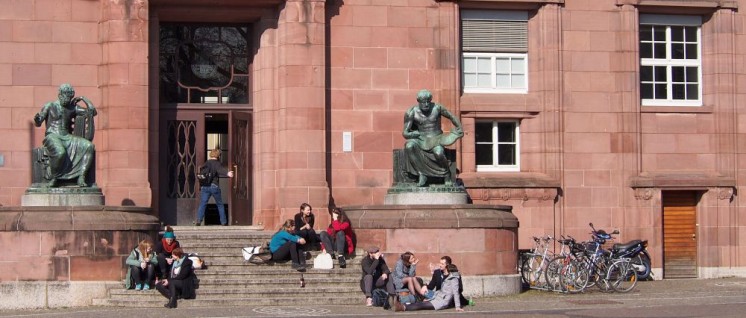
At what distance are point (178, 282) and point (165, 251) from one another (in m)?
1.14

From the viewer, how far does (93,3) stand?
89.2ft

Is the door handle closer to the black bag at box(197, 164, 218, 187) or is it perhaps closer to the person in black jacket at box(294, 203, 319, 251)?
the black bag at box(197, 164, 218, 187)

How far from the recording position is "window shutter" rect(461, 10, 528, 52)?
29.2 m

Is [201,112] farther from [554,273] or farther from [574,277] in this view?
[574,277]

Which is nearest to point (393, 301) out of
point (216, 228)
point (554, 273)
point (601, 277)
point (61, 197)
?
point (554, 273)

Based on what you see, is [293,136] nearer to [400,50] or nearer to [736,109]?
[400,50]

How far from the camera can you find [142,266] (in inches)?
897

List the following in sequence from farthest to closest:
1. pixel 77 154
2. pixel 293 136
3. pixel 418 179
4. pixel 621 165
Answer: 1. pixel 621 165
2. pixel 293 136
3. pixel 418 179
4. pixel 77 154

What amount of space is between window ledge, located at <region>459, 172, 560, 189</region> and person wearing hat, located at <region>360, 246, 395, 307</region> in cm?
576

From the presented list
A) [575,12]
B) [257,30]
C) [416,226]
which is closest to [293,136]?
[257,30]

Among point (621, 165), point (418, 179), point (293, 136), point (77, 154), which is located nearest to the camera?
point (77, 154)

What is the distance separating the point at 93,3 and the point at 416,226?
8.15 meters

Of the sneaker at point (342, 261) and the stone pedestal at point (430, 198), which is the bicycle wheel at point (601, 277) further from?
the sneaker at point (342, 261)

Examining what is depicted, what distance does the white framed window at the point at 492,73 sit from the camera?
1154 inches
